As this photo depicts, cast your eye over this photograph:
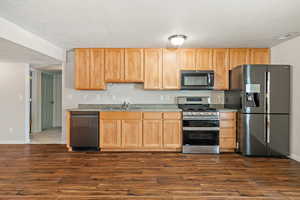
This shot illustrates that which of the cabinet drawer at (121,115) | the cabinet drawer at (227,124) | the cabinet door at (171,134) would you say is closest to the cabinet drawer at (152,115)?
the cabinet drawer at (121,115)

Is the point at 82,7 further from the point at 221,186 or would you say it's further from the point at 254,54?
the point at 254,54

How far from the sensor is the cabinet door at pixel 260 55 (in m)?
4.11

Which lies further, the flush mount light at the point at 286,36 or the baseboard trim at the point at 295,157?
the baseboard trim at the point at 295,157

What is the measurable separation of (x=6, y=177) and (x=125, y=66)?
279 cm

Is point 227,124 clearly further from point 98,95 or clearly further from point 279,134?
point 98,95

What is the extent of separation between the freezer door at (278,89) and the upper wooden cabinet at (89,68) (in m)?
3.35

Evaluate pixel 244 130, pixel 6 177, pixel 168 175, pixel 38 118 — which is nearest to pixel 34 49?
pixel 6 177

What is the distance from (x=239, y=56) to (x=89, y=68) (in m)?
3.31

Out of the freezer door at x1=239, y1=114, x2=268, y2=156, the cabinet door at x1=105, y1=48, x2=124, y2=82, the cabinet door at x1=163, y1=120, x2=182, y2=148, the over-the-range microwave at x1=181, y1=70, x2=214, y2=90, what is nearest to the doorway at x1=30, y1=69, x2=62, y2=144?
the cabinet door at x1=105, y1=48, x2=124, y2=82

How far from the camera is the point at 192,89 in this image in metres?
4.18

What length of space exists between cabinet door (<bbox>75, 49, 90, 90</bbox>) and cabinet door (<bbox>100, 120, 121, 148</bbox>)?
97 centimetres

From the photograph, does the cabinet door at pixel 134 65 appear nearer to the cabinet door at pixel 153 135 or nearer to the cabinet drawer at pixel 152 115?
the cabinet drawer at pixel 152 115

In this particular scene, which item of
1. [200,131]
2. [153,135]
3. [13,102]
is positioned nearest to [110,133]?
[153,135]

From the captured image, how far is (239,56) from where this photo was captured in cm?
414
